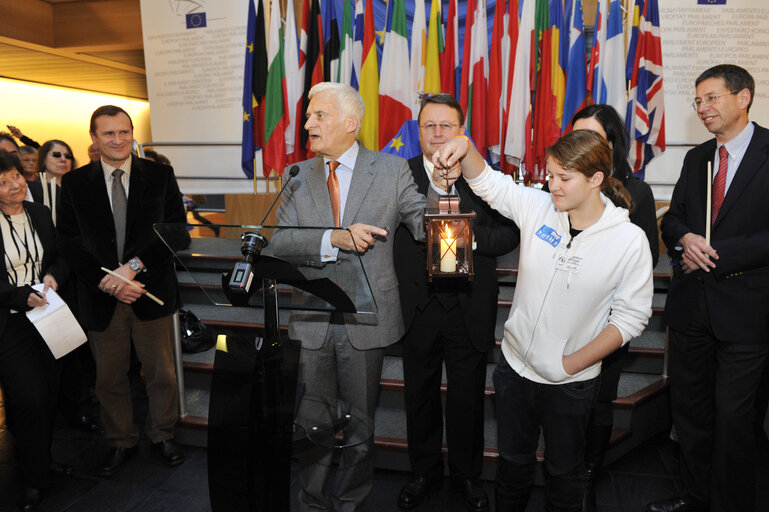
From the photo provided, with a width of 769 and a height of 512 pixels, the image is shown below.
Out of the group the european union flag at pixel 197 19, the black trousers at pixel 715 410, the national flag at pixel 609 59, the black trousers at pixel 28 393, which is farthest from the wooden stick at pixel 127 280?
the european union flag at pixel 197 19

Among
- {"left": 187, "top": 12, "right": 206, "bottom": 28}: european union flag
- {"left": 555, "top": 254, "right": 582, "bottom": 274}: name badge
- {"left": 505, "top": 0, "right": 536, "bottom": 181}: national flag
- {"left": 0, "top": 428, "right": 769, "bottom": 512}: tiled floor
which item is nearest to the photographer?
{"left": 555, "top": 254, "right": 582, "bottom": 274}: name badge

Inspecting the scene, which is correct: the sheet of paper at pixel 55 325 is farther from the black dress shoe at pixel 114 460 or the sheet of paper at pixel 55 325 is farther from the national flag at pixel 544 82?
the national flag at pixel 544 82

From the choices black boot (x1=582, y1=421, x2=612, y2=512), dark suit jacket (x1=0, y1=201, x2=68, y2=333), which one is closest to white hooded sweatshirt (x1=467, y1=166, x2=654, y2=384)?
black boot (x1=582, y1=421, x2=612, y2=512)

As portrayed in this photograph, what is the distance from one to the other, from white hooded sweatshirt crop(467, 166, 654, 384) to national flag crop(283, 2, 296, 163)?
3.29 metres

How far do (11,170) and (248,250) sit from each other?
1763mm

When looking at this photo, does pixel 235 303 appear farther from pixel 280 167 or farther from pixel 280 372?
→ pixel 280 167

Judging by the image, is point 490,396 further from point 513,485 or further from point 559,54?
point 559,54

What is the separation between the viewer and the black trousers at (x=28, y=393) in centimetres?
241

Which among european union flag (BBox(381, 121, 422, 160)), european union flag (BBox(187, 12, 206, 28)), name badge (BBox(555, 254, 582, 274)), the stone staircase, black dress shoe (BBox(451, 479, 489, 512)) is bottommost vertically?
black dress shoe (BBox(451, 479, 489, 512))

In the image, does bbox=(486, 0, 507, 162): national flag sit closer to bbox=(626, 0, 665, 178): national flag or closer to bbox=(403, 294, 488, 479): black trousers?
bbox=(626, 0, 665, 178): national flag

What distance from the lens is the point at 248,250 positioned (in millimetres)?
1303

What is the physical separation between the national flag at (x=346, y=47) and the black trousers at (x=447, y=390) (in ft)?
9.79

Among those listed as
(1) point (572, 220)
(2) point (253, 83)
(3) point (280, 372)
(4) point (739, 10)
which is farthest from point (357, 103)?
(4) point (739, 10)

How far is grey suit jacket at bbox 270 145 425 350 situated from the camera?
1.99m
